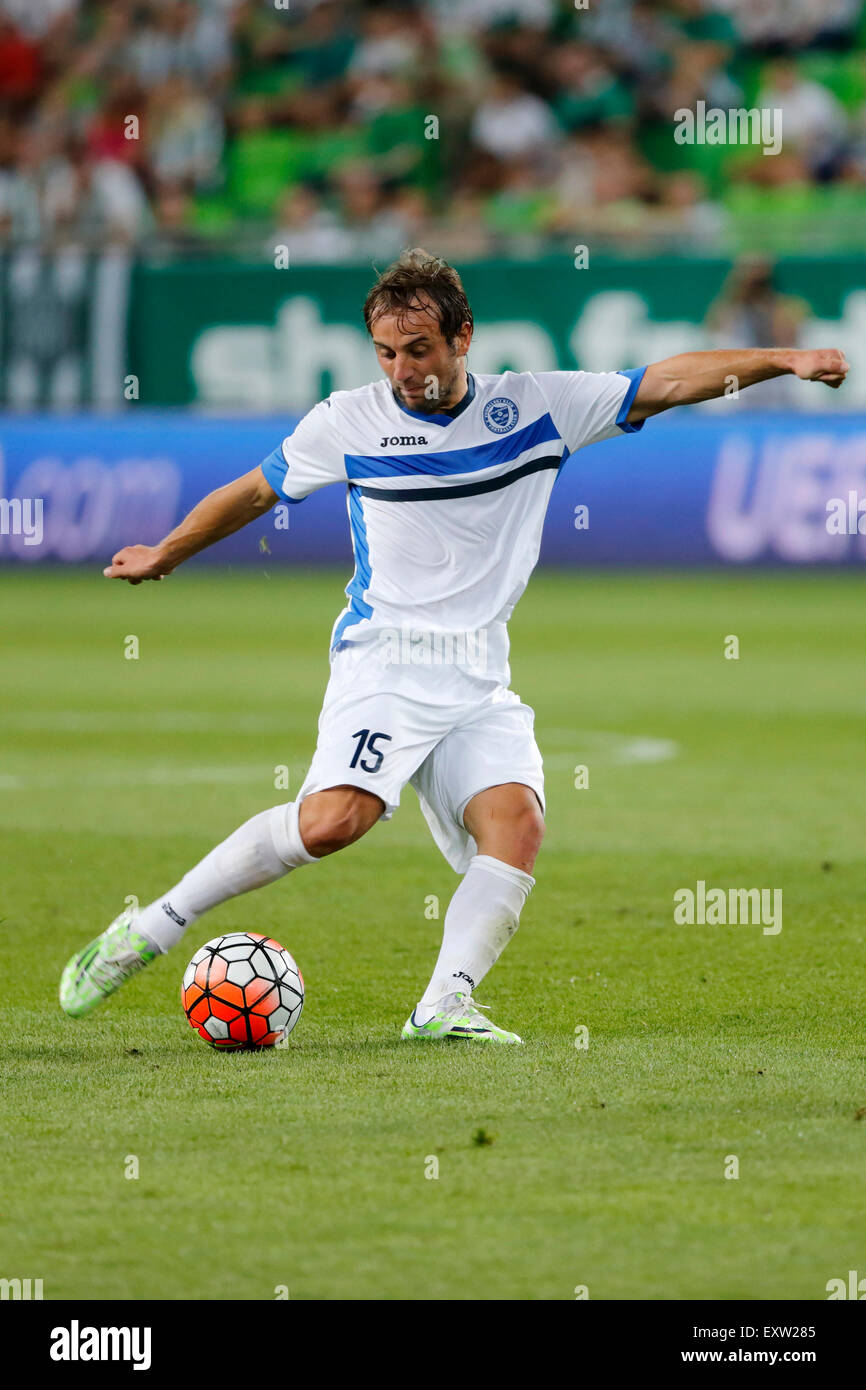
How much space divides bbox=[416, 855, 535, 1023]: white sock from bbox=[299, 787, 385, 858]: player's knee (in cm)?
37

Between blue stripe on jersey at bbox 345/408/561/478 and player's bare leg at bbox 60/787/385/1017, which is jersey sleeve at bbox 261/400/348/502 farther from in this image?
player's bare leg at bbox 60/787/385/1017

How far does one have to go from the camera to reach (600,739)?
460 inches

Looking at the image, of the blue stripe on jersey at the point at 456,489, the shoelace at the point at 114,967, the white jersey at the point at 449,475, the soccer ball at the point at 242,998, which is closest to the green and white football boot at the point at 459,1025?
the soccer ball at the point at 242,998

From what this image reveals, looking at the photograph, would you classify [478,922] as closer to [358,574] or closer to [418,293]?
[358,574]

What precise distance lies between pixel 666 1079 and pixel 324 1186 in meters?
1.19

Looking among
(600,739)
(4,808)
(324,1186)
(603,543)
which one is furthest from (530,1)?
(324,1186)

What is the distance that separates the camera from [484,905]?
18.6ft

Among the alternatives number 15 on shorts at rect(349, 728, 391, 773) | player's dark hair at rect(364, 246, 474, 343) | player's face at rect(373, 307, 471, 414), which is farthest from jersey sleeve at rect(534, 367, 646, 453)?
number 15 on shorts at rect(349, 728, 391, 773)

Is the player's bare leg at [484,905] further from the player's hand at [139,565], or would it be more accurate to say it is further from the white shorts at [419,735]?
the player's hand at [139,565]

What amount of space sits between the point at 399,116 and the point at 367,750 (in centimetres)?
1876

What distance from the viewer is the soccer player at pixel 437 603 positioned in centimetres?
561

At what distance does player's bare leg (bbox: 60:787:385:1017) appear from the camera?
550 cm

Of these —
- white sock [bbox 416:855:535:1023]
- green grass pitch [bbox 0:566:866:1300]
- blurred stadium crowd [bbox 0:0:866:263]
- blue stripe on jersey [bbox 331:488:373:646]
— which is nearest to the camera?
green grass pitch [bbox 0:566:866:1300]
